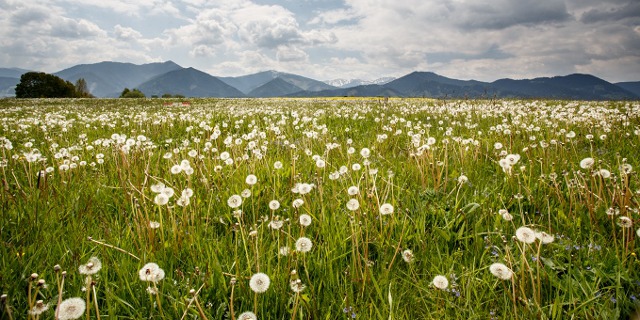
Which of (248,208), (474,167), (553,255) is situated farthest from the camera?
(474,167)

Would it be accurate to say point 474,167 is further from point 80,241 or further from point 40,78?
point 40,78

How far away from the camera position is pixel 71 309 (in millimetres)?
1292

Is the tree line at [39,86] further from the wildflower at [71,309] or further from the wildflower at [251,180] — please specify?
the wildflower at [71,309]

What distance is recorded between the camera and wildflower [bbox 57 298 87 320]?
4.16ft

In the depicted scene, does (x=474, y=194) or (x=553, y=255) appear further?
(x=474, y=194)

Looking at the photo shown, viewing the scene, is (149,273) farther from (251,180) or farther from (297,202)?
(251,180)

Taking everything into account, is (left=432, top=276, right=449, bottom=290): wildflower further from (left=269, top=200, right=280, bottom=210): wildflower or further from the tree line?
the tree line

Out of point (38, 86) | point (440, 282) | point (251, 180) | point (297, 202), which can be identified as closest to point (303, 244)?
point (297, 202)

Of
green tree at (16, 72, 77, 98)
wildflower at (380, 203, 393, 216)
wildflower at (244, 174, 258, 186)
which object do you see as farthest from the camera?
green tree at (16, 72, 77, 98)

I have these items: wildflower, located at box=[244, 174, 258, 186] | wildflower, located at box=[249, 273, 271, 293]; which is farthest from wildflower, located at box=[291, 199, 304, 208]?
wildflower, located at box=[249, 273, 271, 293]

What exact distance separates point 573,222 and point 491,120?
6704 mm

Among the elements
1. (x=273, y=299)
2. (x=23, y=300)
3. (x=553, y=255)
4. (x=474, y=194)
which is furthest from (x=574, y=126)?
(x=23, y=300)

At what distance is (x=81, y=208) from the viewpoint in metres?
2.89

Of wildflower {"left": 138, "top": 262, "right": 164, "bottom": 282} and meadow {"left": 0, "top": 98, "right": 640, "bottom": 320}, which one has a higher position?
wildflower {"left": 138, "top": 262, "right": 164, "bottom": 282}
